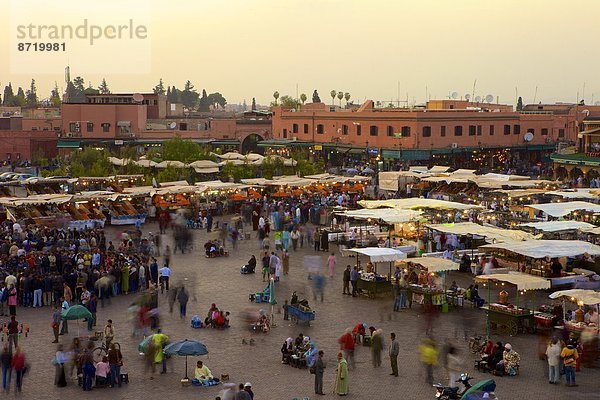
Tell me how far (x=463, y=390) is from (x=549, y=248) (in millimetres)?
8759

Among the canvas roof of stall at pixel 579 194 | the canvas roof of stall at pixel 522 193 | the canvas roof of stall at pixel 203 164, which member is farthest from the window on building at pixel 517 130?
the canvas roof of stall at pixel 579 194

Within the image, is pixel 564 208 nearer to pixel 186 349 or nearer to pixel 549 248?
pixel 549 248

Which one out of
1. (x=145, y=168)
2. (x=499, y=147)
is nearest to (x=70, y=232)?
(x=145, y=168)

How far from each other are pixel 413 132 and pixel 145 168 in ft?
61.7

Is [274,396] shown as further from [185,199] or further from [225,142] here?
[225,142]

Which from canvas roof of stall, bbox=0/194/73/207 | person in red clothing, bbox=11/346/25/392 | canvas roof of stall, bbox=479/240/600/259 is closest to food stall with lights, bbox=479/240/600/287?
canvas roof of stall, bbox=479/240/600/259

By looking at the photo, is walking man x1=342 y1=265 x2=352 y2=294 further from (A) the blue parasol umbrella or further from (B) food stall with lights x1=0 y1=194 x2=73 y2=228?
(B) food stall with lights x1=0 y1=194 x2=73 y2=228

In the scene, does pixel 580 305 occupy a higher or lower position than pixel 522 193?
lower

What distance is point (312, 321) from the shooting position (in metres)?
20.8

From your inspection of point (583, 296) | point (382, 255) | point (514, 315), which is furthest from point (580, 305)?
point (382, 255)

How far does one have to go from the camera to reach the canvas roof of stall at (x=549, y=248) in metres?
22.5

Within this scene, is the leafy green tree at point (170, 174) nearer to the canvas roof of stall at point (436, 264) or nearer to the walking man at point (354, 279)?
the walking man at point (354, 279)

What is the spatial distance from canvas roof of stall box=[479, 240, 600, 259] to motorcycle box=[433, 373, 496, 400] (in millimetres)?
7867

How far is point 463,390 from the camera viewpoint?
15188 millimetres
